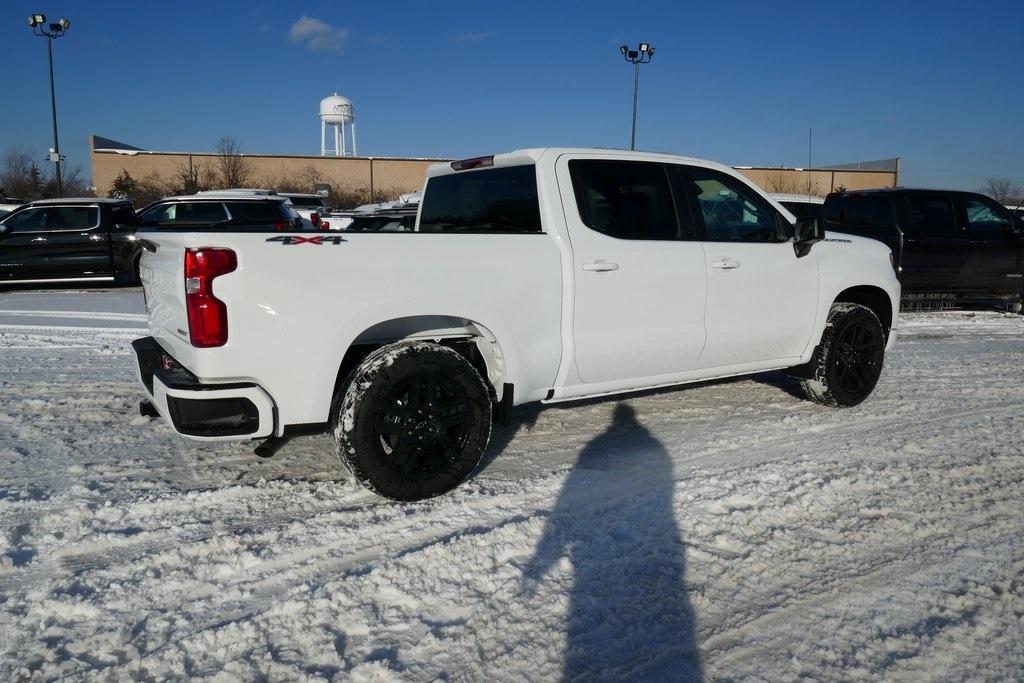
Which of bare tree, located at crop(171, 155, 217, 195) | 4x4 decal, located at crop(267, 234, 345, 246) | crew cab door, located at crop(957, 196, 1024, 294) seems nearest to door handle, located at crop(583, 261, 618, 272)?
4x4 decal, located at crop(267, 234, 345, 246)

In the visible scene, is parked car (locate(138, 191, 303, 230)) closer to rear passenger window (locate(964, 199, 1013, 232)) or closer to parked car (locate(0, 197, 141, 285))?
parked car (locate(0, 197, 141, 285))

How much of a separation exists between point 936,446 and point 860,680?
290 cm

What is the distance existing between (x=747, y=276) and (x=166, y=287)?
3.55 m

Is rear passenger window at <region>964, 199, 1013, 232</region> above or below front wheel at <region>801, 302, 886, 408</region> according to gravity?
above

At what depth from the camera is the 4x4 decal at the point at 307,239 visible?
3418mm

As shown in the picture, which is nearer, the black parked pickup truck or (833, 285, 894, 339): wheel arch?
(833, 285, 894, 339): wheel arch

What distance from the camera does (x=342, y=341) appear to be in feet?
11.8

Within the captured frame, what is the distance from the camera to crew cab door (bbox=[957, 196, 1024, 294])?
1071 centimetres

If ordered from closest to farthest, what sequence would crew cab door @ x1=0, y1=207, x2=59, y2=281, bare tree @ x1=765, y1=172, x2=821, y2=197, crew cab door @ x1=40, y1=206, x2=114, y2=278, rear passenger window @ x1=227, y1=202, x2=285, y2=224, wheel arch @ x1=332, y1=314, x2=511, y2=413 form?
wheel arch @ x1=332, y1=314, x2=511, y2=413, crew cab door @ x1=0, y1=207, x2=59, y2=281, crew cab door @ x1=40, y1=206, x2=114, y2=278, rear passenger window @ x1=227, y1=202, x2=285, y2=224, bare tree @ x1=765, y1=172, x2=821, y2=197

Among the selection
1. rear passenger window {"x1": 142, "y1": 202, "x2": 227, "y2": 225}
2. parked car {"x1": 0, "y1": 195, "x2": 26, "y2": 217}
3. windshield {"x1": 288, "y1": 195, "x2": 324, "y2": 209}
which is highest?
windshield {"x1": 288, "y1": 195, "x2": 324, "y2": 209}

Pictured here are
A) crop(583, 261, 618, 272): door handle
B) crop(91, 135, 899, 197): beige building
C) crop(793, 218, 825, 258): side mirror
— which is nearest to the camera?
crop(583, 261, 618, 272): door handle

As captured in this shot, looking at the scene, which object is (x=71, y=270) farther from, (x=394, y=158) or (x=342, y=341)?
(x=394, y=158)

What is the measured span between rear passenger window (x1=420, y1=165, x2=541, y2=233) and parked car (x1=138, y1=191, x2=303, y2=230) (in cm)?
944

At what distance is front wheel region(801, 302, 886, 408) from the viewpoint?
5633mm
